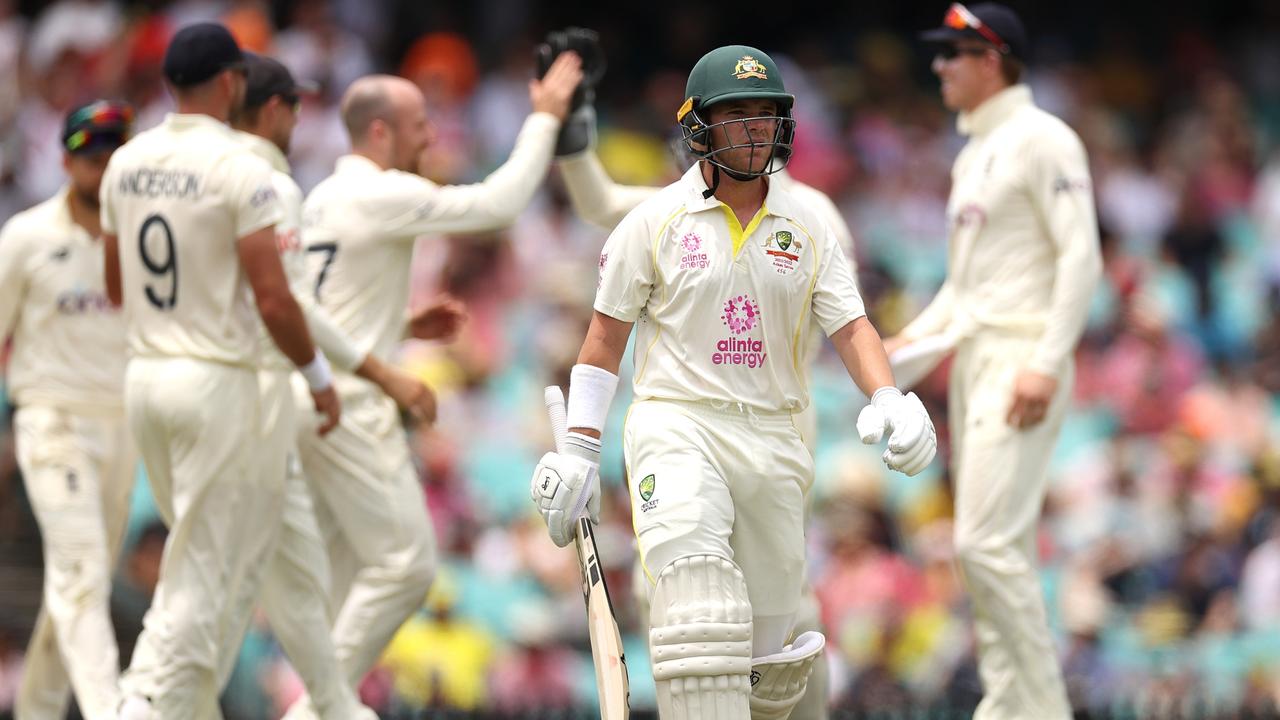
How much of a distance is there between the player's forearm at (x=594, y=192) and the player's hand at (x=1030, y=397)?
5.93 feet

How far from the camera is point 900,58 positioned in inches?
688

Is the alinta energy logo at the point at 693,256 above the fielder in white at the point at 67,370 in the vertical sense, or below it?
above

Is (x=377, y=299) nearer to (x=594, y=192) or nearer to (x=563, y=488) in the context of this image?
(x=594, y=192)

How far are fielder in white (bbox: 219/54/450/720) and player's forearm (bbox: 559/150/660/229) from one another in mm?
1321

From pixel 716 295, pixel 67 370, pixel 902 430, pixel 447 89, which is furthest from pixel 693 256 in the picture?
pixel 447 89

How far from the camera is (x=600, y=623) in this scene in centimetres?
640

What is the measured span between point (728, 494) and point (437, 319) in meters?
2.80

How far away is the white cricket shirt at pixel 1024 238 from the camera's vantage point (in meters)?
8.26

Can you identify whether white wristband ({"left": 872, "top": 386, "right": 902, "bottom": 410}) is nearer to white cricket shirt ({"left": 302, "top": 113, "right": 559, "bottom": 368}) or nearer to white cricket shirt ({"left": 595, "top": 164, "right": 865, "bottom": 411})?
white cricket shirt ({"left": 595, "top": 164, "right": 865, "bottom": 411})

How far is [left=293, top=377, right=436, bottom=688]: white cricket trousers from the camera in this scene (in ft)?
26.7

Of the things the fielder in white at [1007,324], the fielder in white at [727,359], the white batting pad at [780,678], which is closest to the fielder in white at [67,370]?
the fielder in white at [727,359]

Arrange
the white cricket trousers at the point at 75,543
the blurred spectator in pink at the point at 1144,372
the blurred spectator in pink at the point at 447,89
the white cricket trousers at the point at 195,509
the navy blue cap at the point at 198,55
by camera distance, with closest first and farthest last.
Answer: the white cricket trousers at the point at 195,509, the navy blue cap at the point at 198,55, the white cricket trousers at the point at 75,543, the blurred spectator in pink at the point at 1144,372, the blurred spectator in pink at the point at 447,89

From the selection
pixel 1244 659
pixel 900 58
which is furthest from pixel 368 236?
pixel 900 58

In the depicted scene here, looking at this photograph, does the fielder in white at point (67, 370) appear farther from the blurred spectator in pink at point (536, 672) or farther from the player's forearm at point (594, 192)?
the blurred spectator in pink at point (536, 672)
